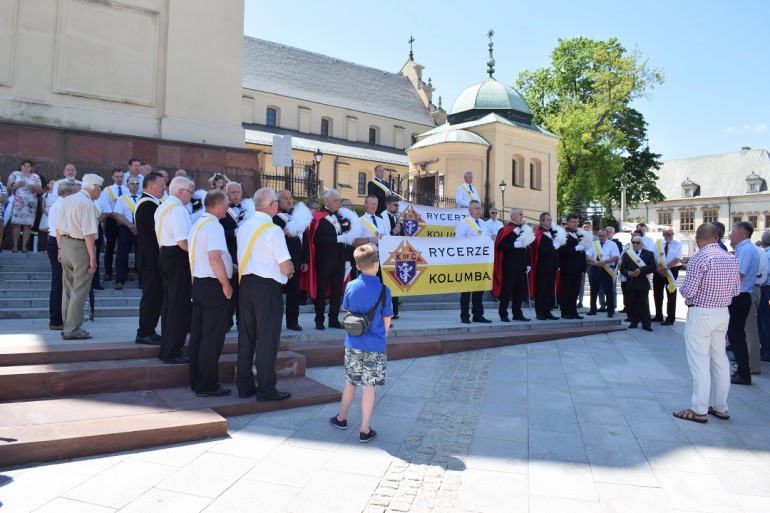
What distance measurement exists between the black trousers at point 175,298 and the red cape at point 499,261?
6.63m

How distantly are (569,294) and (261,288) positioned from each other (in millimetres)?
8673

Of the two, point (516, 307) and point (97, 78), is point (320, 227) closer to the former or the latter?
point (516, 307)

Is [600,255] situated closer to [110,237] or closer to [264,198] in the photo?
[264,198]

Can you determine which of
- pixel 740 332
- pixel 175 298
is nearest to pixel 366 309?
pixel 175 298

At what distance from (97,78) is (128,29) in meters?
1.58

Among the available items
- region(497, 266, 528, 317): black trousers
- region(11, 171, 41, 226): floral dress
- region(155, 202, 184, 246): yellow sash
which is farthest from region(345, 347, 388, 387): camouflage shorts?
region(11, 171, 41, 226): floral dress

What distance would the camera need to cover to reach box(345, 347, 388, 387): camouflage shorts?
5105mm

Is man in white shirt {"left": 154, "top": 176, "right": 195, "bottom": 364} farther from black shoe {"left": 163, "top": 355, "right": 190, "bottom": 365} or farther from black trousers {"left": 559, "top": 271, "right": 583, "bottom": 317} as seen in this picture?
black trousers {"left": 559, "top": 271, "right": 583, "bottom": 317}

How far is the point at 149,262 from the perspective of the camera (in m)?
6.76

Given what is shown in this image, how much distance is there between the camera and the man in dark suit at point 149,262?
6758mm

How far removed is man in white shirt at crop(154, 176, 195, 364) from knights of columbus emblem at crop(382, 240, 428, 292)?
4.41 m

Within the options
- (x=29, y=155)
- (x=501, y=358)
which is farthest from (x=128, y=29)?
(x=501, y=358)

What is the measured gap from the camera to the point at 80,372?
5652 millimetres

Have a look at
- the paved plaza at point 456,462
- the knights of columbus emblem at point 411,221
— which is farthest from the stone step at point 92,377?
the knights of columbus emblem at point 411,221
